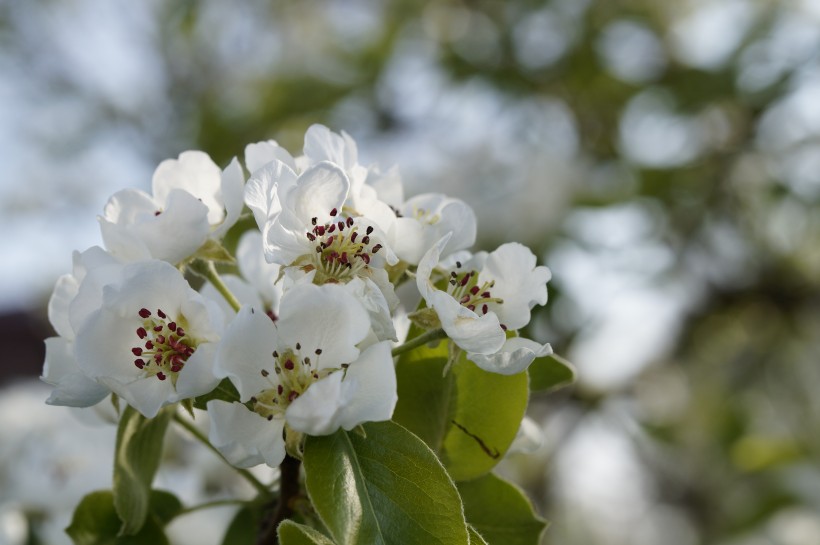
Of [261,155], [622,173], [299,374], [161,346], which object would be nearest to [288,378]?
[299,374]

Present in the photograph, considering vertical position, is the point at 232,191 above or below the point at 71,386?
above

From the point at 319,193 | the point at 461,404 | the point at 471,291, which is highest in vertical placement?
the point at 319,193

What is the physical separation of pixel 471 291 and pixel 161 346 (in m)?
0.29

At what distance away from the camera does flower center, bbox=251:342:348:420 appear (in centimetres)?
77

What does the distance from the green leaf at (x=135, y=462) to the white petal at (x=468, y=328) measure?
12.3 inches

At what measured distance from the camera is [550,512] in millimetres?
2928

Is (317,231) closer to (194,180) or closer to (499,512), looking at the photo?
(194,180)

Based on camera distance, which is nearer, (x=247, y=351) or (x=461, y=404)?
(x=247, y=351)

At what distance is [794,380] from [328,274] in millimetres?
3388

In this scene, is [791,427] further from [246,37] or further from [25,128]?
[25,128]

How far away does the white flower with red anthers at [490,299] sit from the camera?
77 cm

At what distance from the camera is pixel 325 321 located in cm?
75

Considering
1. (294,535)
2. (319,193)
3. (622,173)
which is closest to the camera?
(294,535)

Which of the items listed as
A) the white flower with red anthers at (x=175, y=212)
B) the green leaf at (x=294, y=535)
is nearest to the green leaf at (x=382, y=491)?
the green leaf at (x=294, y=535)
